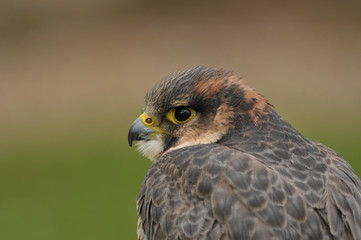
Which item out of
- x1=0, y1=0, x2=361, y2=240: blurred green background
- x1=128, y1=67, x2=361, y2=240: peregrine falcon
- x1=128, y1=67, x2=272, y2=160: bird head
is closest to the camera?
x1=128, y1=67, x2=361, y2=240: peregrine falcon

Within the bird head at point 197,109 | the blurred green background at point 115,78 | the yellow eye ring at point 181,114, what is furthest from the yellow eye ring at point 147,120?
the blurred green background at point 115,78

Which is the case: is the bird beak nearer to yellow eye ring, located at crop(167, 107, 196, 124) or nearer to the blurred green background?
yellow eye ring, located at crop(167, 107, 196, 124)

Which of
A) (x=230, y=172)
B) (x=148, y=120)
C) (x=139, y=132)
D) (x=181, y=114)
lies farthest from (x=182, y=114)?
(x=230, y=172)

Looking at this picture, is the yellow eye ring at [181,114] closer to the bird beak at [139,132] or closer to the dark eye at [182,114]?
the dark eye at [182,114]

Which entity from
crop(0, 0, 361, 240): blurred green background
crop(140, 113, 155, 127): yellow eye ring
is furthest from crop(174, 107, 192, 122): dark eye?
crop(0, 0, 361, 240): blurred green background

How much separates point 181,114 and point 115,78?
1141 cm

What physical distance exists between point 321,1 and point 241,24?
2336mm

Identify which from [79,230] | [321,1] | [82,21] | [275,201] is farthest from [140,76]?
[275,201]

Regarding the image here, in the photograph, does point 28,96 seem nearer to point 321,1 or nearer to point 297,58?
point 297,58

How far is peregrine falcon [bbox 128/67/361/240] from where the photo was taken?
11.4 ft

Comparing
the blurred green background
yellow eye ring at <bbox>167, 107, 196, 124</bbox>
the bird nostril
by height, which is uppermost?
yellow eye ring at <bbox>167, 107, 196, 124</bbox>

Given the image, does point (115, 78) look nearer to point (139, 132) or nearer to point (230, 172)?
point (139, 132)

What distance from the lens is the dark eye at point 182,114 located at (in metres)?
4.31

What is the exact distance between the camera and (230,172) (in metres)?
3.62
